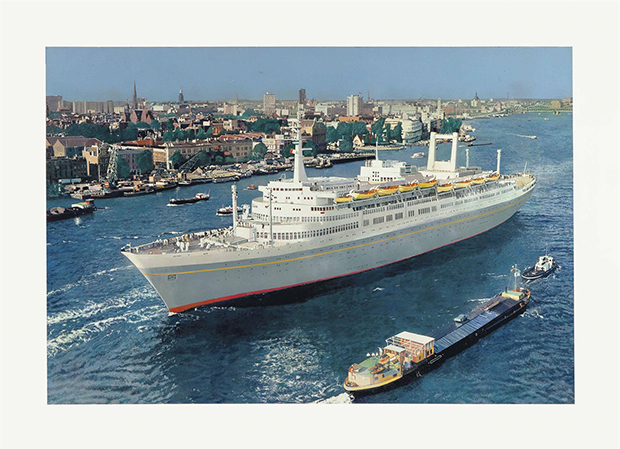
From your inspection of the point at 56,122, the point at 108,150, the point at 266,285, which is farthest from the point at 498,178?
the point at 108,150

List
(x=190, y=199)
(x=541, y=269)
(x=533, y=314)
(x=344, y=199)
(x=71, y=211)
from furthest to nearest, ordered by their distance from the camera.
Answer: (x=190, y=199) → (x=71, y=211) → (x=344, y=199) → (x=541, y=269) → (x=533, y=314)

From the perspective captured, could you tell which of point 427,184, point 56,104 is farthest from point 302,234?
point 56,104

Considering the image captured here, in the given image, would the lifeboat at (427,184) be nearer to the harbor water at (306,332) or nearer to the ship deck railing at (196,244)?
the harbor water at (306,332)

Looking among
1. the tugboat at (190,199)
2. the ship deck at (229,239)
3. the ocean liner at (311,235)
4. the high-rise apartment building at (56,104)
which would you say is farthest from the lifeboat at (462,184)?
the tugboat at (190,199)

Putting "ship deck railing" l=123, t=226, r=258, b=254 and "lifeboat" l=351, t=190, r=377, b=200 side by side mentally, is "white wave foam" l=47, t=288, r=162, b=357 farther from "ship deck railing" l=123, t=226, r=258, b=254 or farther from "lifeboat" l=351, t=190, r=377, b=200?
"lifeboat" l=351, t=190, r=377, b=200

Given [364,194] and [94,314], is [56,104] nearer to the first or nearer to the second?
[94,314]
